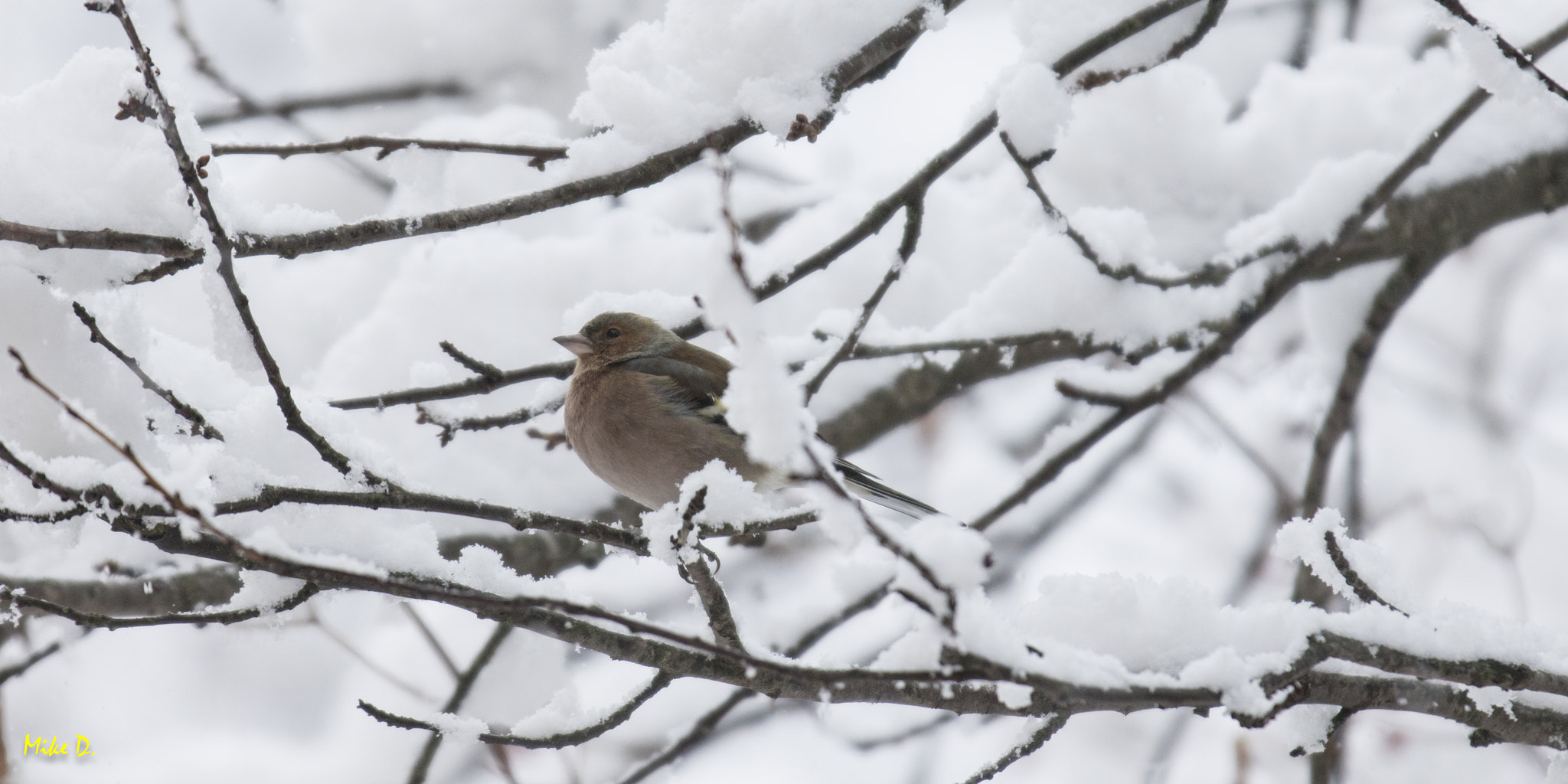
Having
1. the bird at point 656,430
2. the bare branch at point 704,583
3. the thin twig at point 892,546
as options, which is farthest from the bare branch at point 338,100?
the thin twig at point 892,546

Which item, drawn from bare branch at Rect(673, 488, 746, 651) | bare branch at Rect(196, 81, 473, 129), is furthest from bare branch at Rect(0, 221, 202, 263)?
bare branch at Rect(196, 81, 473, 129)

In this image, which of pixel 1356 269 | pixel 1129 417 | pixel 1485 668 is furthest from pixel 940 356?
pixel 1485 668

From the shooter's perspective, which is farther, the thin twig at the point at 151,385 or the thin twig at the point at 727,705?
the thin twig at the point at 727,705

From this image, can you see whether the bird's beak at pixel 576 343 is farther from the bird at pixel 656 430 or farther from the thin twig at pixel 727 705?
the thin twig at pixel 727 705

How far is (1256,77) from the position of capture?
266 inches

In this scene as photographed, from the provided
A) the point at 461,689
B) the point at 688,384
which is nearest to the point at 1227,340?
the point at 688,384

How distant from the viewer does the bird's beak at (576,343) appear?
4301 millimetres

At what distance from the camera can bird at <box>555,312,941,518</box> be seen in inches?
152

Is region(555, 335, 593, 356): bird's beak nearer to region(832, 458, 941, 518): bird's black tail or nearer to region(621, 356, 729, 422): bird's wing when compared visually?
region(621, 356, 729, 422): bird's wing

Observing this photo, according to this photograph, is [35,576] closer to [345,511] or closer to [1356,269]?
[345,511]

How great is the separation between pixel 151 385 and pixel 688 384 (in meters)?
2.05

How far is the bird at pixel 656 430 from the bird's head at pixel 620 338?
0.02m

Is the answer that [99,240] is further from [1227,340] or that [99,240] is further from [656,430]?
[1227,340]
